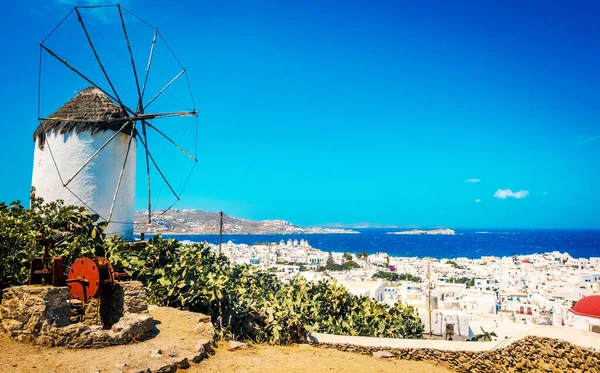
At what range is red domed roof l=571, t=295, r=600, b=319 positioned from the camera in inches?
370

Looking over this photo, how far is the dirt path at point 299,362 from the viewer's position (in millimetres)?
6324

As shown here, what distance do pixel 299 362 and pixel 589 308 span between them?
23.0 feet

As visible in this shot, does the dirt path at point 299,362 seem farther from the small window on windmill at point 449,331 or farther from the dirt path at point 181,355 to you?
the small window on windmill at point 449,331

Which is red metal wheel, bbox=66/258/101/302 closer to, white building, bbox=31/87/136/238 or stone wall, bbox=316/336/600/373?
stone wall, bbox=316/336/600/373

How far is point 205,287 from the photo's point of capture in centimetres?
890

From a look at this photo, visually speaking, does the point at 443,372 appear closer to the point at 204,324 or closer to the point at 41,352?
the point at 204,324

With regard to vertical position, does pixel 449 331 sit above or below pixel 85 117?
below

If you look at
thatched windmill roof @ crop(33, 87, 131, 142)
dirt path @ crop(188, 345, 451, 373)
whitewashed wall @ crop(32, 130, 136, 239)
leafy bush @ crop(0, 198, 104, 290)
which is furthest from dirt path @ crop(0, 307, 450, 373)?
thatched windmill roof @ crop(33, 87, 131, 142)

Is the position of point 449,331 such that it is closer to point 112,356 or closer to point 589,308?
point 589,308

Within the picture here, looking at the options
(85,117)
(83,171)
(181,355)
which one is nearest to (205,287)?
(181,355)

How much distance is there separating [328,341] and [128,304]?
3.87m

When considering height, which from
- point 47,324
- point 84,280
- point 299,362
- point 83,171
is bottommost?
point 299,362

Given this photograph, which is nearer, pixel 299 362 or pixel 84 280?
pixel 84 280

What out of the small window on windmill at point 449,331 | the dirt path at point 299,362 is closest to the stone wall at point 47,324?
the dirt path at point 299,362
